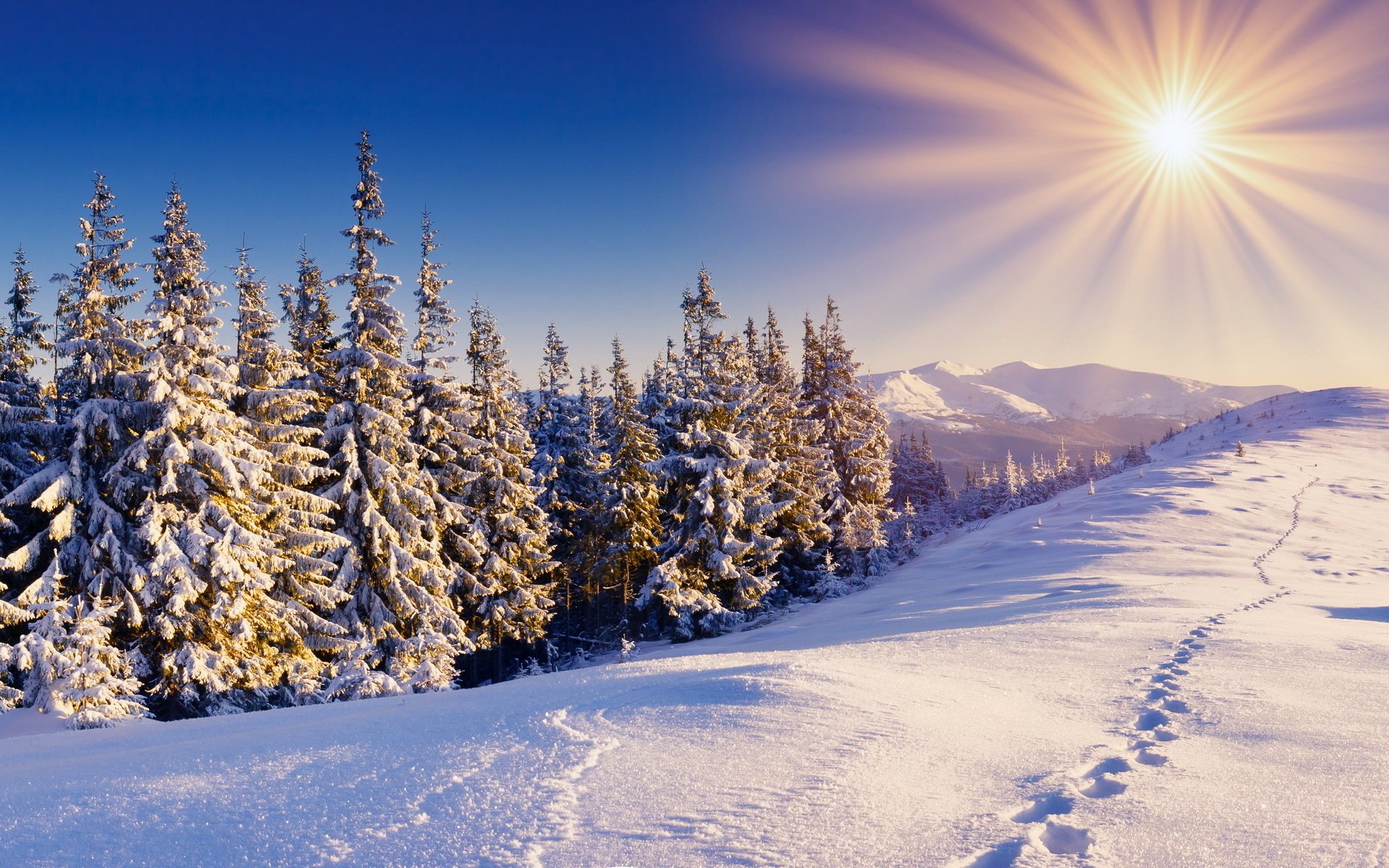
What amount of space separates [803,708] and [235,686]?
1860cm

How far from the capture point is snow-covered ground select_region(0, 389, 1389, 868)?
12.4 feet

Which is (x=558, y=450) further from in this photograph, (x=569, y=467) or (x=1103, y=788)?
(x=1103, y=788)

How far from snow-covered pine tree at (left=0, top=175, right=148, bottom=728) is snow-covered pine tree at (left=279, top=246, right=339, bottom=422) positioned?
5.13 metres

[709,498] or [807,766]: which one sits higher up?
[709,498]

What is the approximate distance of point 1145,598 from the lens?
15297 millimetres

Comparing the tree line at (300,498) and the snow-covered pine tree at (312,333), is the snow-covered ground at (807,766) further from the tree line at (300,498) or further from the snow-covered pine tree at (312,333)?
the snow-covered pine tree at (312,333)

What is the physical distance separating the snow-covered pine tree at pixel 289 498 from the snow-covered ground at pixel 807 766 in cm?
1228

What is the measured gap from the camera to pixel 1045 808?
4336mm

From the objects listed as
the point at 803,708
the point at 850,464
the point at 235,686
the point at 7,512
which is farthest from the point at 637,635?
the point at 803,708

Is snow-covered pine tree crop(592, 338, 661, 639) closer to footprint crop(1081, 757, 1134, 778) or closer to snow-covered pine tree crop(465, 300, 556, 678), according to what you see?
snow-covered pine tree crop(465, 300, 556, 678)

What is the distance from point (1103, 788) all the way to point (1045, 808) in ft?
2.27

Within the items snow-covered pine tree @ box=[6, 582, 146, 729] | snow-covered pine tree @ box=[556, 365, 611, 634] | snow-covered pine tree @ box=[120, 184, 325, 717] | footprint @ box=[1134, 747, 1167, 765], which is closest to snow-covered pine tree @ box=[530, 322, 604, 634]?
snow-covered pine tree @ box=[556, 365, 611, 634]

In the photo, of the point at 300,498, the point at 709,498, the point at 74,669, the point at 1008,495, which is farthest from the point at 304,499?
the point at 1008,495

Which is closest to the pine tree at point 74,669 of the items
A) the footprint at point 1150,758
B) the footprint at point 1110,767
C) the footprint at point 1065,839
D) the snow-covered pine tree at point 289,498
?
the snow-covered pine tree at point 289,498
